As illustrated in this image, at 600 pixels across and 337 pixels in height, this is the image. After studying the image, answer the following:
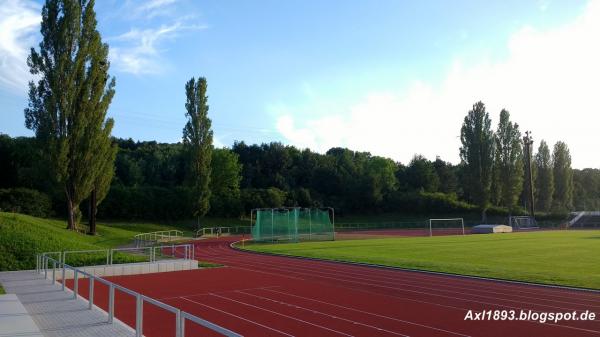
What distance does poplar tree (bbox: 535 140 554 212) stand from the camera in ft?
246

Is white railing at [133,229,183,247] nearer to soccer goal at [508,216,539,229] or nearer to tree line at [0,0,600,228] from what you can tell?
tree line at [0,0,600,228]

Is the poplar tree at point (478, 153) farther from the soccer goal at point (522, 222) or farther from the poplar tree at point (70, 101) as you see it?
the poplar tree at point (70, 101)

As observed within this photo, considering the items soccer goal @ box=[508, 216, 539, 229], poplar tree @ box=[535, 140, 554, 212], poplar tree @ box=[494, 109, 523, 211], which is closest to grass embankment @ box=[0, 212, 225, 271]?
soccer goal @ box=[508, 216, 539, 229]

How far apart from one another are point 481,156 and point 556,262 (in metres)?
50.5

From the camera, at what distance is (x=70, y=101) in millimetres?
34094

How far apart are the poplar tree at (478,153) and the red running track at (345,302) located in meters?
52.8

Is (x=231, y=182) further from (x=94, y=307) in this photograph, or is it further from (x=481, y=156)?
(x=94, y=307)

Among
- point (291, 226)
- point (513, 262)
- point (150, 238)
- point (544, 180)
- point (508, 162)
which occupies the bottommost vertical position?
point (150, 238)

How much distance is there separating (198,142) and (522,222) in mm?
40882

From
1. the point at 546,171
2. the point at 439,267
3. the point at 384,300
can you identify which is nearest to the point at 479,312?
the point at 384,300

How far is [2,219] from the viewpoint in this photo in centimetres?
2619

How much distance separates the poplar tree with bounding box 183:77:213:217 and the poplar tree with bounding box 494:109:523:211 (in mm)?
41506

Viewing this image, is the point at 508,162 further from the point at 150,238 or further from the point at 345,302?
the point at 345,302

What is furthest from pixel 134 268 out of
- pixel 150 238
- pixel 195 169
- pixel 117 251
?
pixel 195 169
